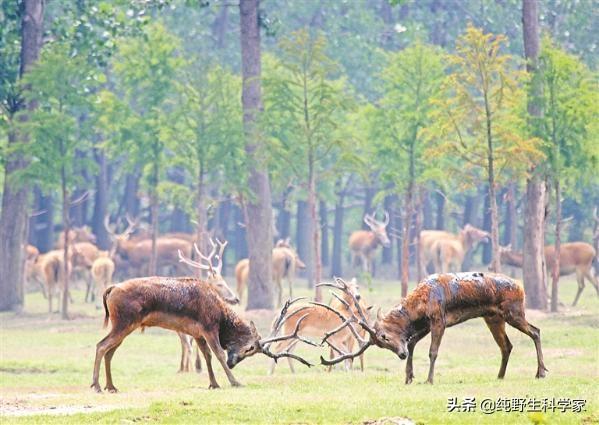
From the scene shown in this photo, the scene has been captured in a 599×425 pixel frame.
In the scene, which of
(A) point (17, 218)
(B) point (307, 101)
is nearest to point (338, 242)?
(A) point (17, 218)

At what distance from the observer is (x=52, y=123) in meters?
35.8

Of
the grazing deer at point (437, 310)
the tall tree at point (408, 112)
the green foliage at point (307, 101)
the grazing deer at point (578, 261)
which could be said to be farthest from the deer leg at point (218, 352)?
the grazing deer at point (578, 261)

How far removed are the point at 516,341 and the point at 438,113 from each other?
20.4ft

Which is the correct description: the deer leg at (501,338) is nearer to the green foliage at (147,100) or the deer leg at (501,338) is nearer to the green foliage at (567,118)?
the green foliage at (567,118)

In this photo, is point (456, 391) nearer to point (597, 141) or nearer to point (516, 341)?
point (516, 341)

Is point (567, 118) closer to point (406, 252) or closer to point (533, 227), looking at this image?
point (533, 227)

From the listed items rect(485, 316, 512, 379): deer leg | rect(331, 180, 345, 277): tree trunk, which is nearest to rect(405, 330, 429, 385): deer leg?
rect(485, 316, 512, 379): deer leg

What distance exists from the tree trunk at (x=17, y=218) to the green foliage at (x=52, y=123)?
1053mm

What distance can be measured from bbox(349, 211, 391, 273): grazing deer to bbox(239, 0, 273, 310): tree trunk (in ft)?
43.9

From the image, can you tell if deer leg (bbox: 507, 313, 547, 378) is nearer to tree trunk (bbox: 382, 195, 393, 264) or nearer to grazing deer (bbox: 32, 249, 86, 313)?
grazing deer (bbox: 32, 249, 86, 313)

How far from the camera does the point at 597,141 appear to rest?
33281 mm

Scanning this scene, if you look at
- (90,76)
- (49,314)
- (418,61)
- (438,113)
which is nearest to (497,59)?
(438,113)

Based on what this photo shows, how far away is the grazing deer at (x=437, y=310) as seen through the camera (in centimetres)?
1903

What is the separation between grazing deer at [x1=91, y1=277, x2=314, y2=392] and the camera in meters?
19.8
